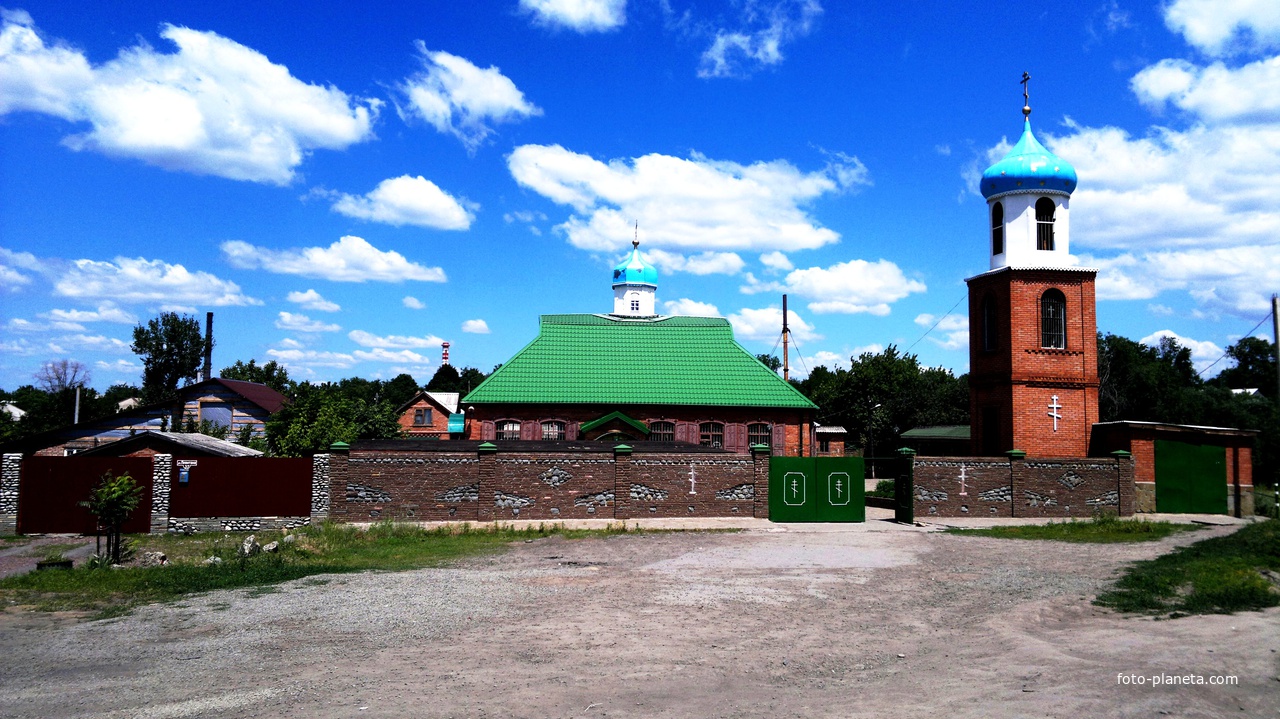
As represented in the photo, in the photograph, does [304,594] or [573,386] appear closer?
[304,594]

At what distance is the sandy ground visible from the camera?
25.1 ft

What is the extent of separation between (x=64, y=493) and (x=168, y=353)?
189ft

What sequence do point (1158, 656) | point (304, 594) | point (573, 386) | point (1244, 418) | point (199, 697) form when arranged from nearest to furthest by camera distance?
point (199, 697), point (1158, 656), point (304, 594), point (573, 386), point (1244, 418)

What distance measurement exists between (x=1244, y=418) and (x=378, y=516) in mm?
45478

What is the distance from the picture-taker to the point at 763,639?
33.6ft

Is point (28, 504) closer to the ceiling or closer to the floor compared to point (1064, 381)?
closer to the floor

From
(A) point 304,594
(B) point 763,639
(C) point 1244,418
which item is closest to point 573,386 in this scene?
(A) point 304,594

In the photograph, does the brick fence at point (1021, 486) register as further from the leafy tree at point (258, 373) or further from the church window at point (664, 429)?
the leafy tree at point (258, 373)

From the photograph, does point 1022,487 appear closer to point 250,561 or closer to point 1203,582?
point 1203,582

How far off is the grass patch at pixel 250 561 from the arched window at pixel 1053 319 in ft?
53.5

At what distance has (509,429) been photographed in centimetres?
3528

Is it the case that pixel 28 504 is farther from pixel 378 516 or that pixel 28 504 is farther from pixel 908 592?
pixel 908 592

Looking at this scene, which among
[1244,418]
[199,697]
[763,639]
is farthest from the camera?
[1244,418]

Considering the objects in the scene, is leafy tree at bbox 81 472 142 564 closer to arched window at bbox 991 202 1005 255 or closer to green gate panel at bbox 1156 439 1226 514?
arched window at bbox 991 202 1005 255
